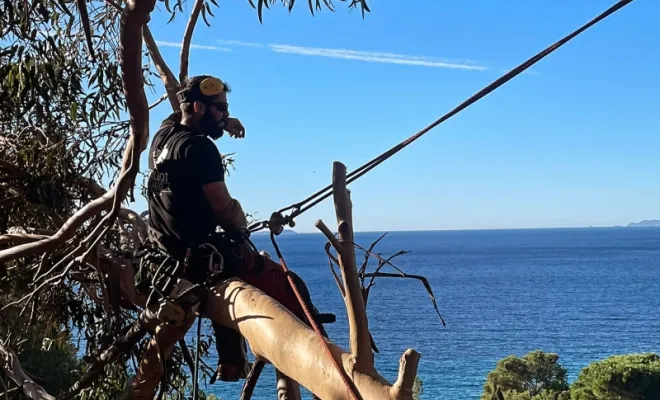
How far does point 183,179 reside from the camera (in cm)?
275

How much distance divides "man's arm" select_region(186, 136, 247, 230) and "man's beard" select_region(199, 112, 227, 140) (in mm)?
190

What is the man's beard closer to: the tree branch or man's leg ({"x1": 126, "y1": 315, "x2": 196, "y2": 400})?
man's leg ({"x1": 126, "y1": 315, "x2": 196, "y2": 400})

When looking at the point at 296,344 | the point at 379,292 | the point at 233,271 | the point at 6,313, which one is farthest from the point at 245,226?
the point at 379,292

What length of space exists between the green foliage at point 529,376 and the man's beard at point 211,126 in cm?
2099

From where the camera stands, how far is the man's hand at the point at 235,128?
3.03 m

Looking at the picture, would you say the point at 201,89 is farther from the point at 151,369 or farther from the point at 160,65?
the point at 160,65

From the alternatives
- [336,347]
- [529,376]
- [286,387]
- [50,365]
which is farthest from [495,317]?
[336,347]

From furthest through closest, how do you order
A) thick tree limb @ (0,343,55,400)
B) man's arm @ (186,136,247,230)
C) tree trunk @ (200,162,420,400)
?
thick tree limb @ (0,343,55,400)
man's arm @ (186,136,247,230)
tree trunk @ (200,162,420,400)

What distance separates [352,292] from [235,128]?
4.88 feet

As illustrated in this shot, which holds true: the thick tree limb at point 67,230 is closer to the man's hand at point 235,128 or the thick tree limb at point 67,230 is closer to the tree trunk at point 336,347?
the man's hand at point 235,128

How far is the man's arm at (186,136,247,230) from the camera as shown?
271 centimetres

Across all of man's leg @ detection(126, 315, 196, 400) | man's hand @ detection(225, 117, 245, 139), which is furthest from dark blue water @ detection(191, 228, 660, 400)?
man's hand @ detection(225, 117, 245, 139)

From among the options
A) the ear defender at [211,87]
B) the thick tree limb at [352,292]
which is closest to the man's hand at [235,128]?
the ear defender at [211,87]

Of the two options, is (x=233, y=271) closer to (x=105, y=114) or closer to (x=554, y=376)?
(x=105, y=114)
